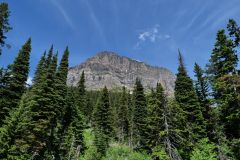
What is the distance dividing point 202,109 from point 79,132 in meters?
20.4

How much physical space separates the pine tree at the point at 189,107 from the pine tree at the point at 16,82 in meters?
22.2

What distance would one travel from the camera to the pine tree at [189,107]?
33.9 m

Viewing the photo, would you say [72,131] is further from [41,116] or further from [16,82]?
[16,82]

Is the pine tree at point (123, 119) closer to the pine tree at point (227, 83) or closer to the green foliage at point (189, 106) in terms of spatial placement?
the green foliage at point (189, 106)

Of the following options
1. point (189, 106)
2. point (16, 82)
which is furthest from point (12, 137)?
point (189, 106)

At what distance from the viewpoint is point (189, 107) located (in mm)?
36094

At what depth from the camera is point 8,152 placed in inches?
721

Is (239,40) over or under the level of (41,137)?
over

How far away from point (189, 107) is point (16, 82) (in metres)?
24.6

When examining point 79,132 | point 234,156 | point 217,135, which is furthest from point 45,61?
point 234,156

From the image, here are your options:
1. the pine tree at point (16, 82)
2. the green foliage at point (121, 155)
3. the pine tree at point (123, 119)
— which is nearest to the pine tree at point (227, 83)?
the green foliage at point (121, 155)

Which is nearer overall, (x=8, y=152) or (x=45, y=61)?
(x=8, y=152)

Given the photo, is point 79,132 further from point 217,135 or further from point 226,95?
point 226,95

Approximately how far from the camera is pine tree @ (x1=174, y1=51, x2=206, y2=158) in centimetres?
3391
